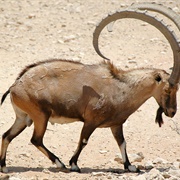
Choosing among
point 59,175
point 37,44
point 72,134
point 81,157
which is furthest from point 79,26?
point 59,175

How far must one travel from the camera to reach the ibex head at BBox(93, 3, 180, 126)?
997 cm

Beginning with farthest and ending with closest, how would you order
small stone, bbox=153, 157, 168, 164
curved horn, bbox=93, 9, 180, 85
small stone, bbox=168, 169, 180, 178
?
1. small stone, bbox=153, 157, 168, 164
2. curved horn, bbox=93, 9, 180, 85
3. small stone, bbox=168, 169, 180, 178

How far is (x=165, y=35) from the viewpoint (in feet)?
32.8

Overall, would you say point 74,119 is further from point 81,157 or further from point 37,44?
point 37,44

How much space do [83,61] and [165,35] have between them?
19.4ft

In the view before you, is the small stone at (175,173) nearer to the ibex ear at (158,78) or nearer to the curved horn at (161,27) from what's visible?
the curved horn at (161,27)

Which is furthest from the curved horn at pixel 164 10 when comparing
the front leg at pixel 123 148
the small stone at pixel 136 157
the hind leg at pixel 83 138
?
the small stone at pixel 136 157

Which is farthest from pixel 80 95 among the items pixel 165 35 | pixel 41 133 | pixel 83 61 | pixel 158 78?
pixel 83 61

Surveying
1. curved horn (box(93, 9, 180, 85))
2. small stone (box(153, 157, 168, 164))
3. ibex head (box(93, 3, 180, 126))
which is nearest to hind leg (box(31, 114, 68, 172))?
ibex head (box(93, 3, 180, 126))

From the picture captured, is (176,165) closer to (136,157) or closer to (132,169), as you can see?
(132,169)

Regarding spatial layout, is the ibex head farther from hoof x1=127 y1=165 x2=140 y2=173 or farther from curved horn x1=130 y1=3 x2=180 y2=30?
hoof x1=127 y1=165 x2=140 y2=173

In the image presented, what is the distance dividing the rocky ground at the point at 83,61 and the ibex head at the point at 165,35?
102 centimetres

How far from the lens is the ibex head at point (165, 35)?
997 centimetres

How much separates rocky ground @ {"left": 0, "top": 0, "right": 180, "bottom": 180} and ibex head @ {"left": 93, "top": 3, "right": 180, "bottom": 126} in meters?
1.02
